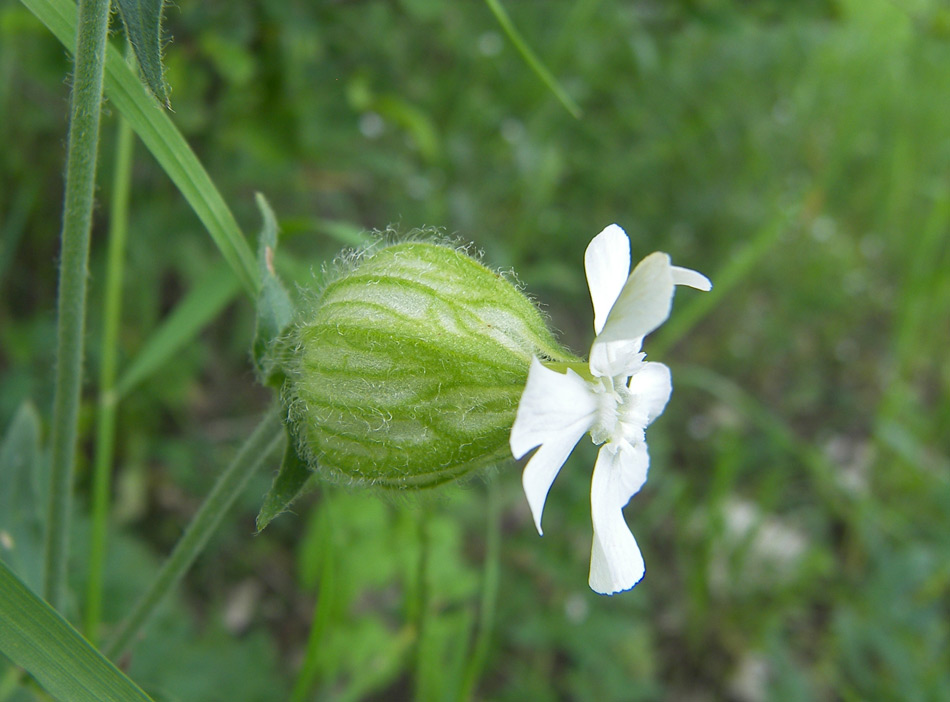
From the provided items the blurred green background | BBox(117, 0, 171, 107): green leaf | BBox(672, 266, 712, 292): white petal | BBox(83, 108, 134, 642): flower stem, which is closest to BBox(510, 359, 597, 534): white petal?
BBox(672, 266, 712, 292): white petal

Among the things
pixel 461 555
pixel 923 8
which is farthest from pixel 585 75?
pixel 461 555

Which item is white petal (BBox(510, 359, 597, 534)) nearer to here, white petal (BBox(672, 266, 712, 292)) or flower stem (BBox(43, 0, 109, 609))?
white petal (BBox(672, 266, 712, 292))

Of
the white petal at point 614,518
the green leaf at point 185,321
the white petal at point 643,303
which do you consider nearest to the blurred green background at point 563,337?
the green leaf at point 185,321

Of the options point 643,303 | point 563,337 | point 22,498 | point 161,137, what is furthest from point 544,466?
point 563,337

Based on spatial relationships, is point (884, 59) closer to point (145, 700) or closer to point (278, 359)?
point (278, 359)

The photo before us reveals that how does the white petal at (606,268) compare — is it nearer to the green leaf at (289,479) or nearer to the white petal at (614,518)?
the white petal at (614,518)

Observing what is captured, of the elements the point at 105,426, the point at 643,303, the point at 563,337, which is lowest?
the point at 563,337

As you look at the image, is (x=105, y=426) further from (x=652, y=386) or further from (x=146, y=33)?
(x=652, y=386)
